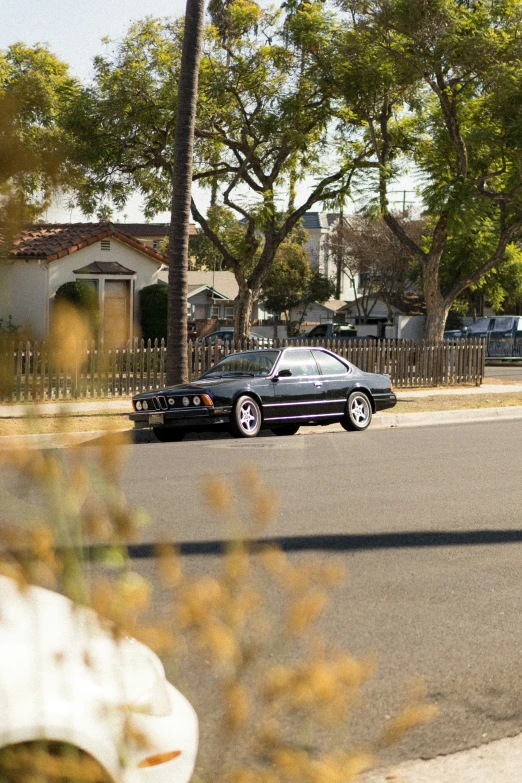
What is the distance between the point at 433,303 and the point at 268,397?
17.3 metres

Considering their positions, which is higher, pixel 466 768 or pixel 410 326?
pixel 410 326

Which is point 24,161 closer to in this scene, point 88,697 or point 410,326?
point 88,697

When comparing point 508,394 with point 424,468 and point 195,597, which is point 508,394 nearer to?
point 424,468

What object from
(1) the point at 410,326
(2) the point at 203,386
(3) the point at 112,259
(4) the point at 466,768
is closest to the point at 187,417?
(2) the point at 203,386

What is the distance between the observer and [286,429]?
1817cm

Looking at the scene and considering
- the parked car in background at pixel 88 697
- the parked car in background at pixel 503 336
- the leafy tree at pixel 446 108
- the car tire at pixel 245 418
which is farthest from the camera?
the parked car in background at pixel 503 336

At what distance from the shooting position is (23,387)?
2.53 m

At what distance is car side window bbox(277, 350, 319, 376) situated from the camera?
17.3 m

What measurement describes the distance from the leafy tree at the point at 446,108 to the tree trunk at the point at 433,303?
31 millimetres

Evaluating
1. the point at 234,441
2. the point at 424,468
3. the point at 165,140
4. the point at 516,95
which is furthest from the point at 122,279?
the point at 424,468

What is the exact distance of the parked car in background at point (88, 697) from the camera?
2.66 meters

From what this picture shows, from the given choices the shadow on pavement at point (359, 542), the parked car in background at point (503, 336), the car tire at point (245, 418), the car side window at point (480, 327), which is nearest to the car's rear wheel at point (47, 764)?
the shadow on pavement at point (359, 542)

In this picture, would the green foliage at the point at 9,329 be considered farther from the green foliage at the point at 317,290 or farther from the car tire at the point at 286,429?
the green foliage at the point at 317,290

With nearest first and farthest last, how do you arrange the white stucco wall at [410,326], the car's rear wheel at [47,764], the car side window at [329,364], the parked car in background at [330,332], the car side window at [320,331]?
the car's rear wheel at [47,764]
the car side window at [329,364]
the parked car in background at [330,332]
the car side window at [320,331]
the white stucco wall at [410,326]
